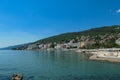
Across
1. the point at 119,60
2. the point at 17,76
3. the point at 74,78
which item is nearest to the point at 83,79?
the point at 74,78

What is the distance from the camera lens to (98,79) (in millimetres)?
52531

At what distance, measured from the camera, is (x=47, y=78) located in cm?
5506

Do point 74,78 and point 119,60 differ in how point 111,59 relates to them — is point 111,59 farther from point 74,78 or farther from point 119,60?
point 74,78

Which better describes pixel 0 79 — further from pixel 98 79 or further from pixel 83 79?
pixel 98 79

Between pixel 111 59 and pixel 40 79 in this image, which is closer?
pixel 40 79

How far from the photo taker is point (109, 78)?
5341 cm

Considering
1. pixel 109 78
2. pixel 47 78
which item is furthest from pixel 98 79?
pixel 47 78

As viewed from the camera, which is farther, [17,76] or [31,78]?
[31,78]

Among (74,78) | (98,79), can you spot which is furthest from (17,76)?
(98,79)

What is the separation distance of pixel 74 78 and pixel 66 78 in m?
1.89

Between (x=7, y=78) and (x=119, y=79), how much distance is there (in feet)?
86.1

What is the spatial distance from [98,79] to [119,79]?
15.2ft

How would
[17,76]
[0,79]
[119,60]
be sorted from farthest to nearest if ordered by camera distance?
[119,60] → [0,79] → [17,76]

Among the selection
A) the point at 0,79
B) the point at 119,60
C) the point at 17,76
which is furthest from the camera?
the point at 119,60
